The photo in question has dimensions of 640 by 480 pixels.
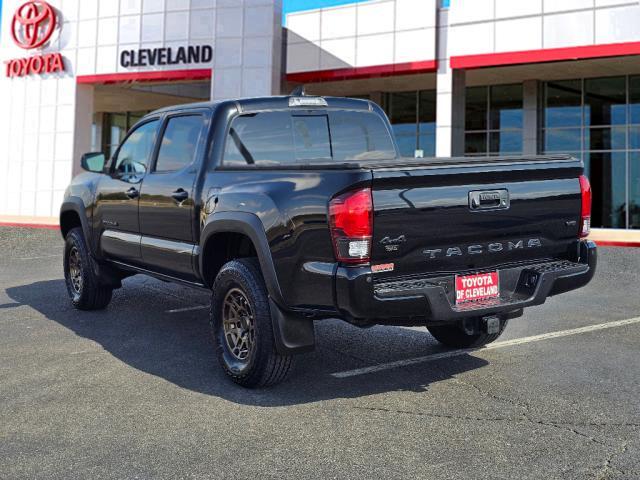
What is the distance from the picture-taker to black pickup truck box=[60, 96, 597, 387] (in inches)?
160

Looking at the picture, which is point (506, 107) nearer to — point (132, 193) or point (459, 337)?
point (459, 337)

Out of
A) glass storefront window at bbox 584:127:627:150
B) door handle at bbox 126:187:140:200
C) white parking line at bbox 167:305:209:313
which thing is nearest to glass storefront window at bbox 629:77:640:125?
glass storefront window at bbox 584:127:627:150

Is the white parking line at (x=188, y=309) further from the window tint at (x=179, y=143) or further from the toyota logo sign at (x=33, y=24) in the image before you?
the toyota logo sign at (x=33, y=24)

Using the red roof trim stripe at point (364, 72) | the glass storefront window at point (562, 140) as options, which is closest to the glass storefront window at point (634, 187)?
the glass storefront window at point (562, 140)

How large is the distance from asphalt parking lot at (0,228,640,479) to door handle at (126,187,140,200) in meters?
1.27

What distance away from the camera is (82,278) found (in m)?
7.29

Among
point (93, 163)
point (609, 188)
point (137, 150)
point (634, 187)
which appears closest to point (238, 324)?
point (137, 150)

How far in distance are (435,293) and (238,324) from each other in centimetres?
146

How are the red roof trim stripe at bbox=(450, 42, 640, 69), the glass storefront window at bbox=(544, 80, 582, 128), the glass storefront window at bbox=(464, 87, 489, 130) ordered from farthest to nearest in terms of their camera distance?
the glass storefront window at bbox=(464, 87, 489, 130) < the glass storefront window at bbox=(544, 80, 582, 128) < the red roof trim stripe at bbox=(450, 42, 640, 69)

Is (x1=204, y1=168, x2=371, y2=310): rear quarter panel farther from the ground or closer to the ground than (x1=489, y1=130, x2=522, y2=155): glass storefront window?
closer to the ground

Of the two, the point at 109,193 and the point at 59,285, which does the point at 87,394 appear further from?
the point at 59,285

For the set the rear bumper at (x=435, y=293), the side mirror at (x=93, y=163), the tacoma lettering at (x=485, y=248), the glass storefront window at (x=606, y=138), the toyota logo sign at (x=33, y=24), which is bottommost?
the rear bumper at (x=435, y=293)

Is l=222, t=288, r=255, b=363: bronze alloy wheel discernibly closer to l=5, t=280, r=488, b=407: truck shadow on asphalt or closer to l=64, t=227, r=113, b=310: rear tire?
l=5, t=280, r=488, b=407: truck shadow on asphalt

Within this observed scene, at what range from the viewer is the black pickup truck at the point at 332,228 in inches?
160
